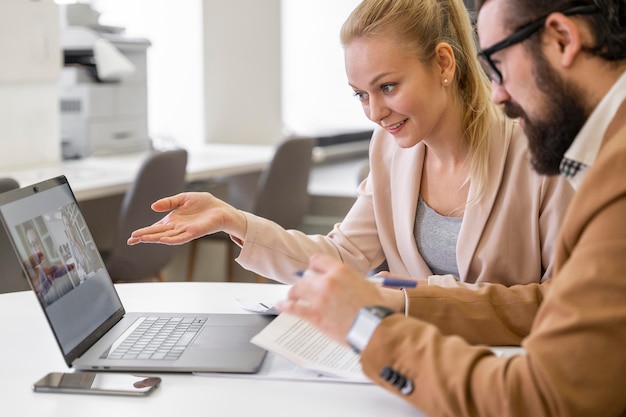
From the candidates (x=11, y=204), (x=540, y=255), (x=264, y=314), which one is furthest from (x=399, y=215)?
(x=11, y=204)

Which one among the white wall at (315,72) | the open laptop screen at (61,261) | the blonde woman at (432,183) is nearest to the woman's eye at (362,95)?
the blonde woman at (432,183)

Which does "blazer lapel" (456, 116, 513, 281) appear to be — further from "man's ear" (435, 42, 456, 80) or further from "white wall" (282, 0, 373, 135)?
"white wall" (282, 0, 373, 135)

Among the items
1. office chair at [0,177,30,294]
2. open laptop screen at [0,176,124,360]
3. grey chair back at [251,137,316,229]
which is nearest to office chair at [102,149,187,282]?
grey chair back at [251,137,316,229]

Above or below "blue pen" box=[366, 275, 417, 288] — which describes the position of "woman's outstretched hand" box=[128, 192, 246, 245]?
above

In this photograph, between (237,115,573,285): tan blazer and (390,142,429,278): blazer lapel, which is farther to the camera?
(390,142,429,278): blazer lapel

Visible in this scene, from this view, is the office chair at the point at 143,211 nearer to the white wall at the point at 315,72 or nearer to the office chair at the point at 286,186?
the office chair at the point at 286,186

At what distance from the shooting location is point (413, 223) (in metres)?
1.84

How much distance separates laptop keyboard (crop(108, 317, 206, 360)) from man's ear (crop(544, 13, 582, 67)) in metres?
0.71

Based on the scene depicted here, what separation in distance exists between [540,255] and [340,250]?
1.43ft

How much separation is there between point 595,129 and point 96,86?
3.08 metres

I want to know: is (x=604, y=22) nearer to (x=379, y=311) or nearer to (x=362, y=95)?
(x=379, y=311)

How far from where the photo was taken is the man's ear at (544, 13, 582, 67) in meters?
1.05

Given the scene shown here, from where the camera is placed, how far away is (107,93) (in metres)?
3.89

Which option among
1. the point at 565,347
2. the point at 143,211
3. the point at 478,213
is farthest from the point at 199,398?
the point at 143,211
